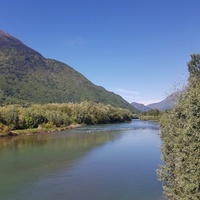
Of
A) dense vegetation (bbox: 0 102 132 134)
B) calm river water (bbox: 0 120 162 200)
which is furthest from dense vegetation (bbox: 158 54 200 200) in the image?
dense vegetation (bbox: 0 102 132 134)

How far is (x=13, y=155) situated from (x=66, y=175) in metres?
19.7

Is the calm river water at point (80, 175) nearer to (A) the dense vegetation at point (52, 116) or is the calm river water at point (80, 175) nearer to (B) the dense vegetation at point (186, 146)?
(B) the dense vegetation at point (186, 146)

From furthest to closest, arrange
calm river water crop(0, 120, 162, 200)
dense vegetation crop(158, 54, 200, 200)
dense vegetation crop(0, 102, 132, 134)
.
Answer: dense vegetation crop(0, 102, 132, 134), calm river water crop(0, 120, 162, 200), dense vegetation crop(158, 54, 200, 200)

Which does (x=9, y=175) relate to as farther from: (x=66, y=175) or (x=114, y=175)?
(x=114, y=175)

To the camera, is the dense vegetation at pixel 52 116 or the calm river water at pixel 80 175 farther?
the dense vegetation at pixel 52 116

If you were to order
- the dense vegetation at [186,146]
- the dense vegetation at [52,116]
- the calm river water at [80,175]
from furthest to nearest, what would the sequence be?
the dense vegetation at [52,116]
the calm river water at [80,175]
the dense vegetation at [186,146]

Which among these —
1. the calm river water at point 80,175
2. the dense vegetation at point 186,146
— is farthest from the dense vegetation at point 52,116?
the dense vegetation at point 186,146

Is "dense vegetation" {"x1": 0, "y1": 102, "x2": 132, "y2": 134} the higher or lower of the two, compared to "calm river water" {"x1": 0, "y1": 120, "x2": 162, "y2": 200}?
higher

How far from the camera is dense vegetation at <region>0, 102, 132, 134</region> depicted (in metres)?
92.7

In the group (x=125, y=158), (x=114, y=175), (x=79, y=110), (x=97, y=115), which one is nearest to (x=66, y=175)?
(x=114, y=175)

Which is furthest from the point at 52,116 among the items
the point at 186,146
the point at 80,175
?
the point at 186,146

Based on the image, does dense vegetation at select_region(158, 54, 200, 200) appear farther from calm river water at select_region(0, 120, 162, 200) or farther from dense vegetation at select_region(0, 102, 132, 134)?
dense vegetation at select_region(0, 102, 132, 134)

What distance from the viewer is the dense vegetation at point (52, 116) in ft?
304

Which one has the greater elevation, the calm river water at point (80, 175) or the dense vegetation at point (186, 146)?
the dense vegetation at point (186, 146)
